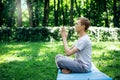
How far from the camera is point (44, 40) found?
30516 mm

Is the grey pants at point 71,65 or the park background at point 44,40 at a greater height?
the grey pants at point 71,65

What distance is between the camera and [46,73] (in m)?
11.3

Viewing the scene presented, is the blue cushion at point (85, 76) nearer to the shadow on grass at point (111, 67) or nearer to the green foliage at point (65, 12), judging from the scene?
the shadow on grass at point (111, 67)

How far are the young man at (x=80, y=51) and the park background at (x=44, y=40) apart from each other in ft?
7.64

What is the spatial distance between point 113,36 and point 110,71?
2117 centimetres

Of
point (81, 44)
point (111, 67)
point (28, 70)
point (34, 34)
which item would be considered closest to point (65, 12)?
point (34, 34)

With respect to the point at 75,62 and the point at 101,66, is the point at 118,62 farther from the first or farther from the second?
the point at 75,62

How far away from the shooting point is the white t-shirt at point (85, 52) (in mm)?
7930

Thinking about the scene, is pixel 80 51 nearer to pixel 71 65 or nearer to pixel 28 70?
pixel 71 65

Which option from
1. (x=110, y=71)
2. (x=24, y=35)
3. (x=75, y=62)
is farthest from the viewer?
(x=24, y=35)

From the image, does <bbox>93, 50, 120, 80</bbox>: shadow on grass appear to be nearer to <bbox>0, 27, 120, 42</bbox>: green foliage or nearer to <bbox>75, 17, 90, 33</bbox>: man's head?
<bbox>75, 17, 90, 33</bbox>: man's head

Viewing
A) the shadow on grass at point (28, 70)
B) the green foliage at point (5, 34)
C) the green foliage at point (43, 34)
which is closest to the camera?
the shadow on grass at point (28, 70)

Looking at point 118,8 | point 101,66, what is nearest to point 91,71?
point 101,66

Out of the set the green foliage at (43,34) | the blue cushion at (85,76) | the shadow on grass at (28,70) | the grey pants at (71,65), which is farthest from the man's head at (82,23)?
the green foliage at (43,34)
